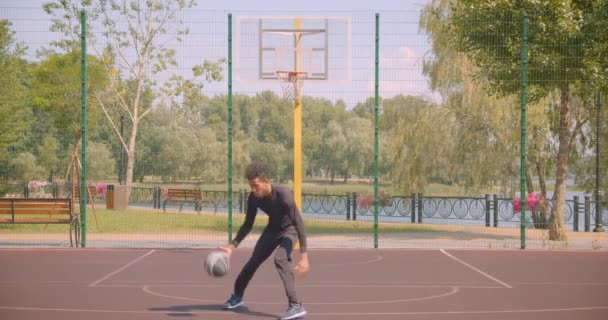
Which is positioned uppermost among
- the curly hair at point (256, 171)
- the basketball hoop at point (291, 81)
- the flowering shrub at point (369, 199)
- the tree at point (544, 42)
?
the tree at point (544, 42)

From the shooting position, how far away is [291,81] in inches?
637

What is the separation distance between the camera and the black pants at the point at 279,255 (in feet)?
28.9

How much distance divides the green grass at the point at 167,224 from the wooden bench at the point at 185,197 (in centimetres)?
37

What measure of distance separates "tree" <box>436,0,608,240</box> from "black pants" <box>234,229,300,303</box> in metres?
9.75

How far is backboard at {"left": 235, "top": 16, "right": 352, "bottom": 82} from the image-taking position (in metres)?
16.2

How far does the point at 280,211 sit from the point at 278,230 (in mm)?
263

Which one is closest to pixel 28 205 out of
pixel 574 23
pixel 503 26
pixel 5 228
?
pixel 5 228

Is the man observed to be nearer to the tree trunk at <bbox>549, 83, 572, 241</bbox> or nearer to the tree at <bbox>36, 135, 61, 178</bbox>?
the tree at <bbox>36, 135, 61, 178</bbox>

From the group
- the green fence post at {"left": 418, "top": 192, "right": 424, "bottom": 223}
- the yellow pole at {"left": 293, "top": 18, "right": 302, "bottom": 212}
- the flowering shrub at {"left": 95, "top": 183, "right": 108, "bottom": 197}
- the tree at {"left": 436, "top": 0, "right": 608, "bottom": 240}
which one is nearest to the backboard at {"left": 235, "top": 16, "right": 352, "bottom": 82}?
the yellow pole at {"left": 293, "top": 18, "right": 302, "bottom": 212}

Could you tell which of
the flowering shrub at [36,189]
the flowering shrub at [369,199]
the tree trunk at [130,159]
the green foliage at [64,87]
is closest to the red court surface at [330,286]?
the tree trunk at [130,159]

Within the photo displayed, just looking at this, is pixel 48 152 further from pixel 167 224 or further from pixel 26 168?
pixel 167 224

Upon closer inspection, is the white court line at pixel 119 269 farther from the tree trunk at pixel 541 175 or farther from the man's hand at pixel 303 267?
the tree trunk at pixel 541 175

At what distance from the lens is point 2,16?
16.7 metres

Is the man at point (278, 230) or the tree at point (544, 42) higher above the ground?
the tree at point (544, 42)
